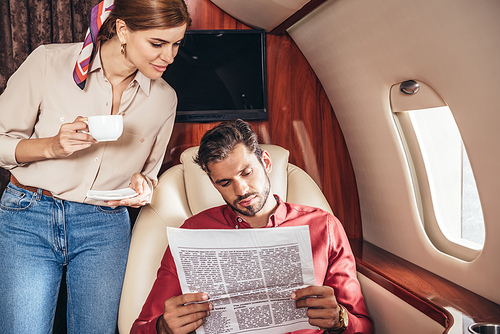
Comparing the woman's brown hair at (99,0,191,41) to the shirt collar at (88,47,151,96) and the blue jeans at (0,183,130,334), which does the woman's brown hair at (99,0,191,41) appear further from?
the blue jeans at (0,183,130,334)

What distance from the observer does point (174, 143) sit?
244 cm

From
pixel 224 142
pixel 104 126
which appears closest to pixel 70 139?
pixel 104 126

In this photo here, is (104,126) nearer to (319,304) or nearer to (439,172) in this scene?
(319,304)

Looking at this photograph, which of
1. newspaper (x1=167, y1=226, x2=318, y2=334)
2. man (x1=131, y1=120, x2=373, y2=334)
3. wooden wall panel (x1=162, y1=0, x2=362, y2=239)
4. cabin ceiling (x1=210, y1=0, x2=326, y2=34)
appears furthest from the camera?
wooden wall panel (x1=162, y1=0, x2=362, y2=239)

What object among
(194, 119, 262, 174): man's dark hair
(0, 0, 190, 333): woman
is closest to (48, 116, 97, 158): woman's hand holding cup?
(0, 0, 190, 333): woman

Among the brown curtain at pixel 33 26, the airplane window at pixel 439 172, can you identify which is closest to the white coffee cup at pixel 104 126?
the brown curtain at pixel 33 26

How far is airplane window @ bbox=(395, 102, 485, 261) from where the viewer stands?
6.46 feet

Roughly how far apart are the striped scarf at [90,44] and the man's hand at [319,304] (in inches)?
44.0

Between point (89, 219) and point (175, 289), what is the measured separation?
446mm

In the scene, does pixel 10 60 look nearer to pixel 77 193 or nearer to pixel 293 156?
pixel 77 193

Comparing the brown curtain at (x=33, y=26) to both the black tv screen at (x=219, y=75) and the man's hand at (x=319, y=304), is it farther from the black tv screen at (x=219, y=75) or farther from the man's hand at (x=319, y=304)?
the man's hand at (x=319, y=304)

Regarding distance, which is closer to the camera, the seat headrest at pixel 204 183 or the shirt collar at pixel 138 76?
the shirt collar at pixel 138 76

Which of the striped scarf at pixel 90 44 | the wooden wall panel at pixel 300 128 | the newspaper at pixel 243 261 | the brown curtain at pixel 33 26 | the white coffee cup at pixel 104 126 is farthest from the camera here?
the wooden wall panel at pixel 300 128

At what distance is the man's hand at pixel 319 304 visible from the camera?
131 centimetres
